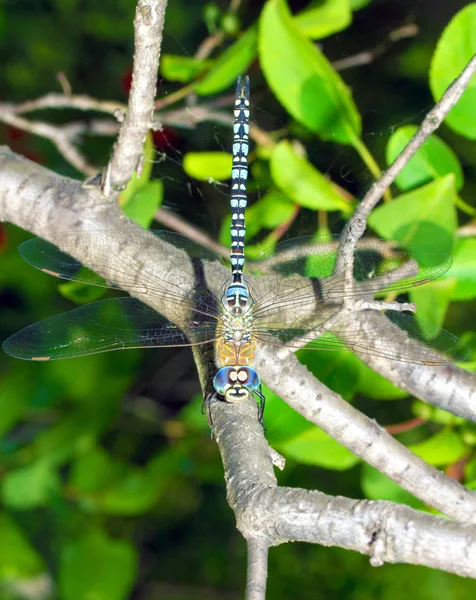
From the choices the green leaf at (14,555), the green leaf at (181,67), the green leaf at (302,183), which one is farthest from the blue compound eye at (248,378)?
the green leaf at (14,555)

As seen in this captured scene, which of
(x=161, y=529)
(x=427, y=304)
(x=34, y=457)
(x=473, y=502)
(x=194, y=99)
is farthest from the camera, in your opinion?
(x=161, y=529)

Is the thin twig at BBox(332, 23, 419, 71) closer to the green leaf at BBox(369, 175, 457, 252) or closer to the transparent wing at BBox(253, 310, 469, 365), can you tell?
the green leaf at BBox(369, 175, 457, 252)

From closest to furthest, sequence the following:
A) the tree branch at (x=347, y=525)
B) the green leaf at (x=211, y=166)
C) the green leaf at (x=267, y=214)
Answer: the tree branch at (x=347, y=525) < the green leaf at (x=267, y=214) < the green leaf at (x=211, y=166)

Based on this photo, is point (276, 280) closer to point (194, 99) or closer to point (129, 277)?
point (129, 277)

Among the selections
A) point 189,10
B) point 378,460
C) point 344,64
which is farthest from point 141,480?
point 189,10

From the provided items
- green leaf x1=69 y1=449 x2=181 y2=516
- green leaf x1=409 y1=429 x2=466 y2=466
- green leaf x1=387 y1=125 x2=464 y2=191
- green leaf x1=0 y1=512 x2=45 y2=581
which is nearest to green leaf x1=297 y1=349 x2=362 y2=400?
green leaf x1=409 y1=429 x2=466 y2=466

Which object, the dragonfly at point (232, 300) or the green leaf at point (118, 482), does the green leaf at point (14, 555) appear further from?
the dragonfly at point (232, 300)
